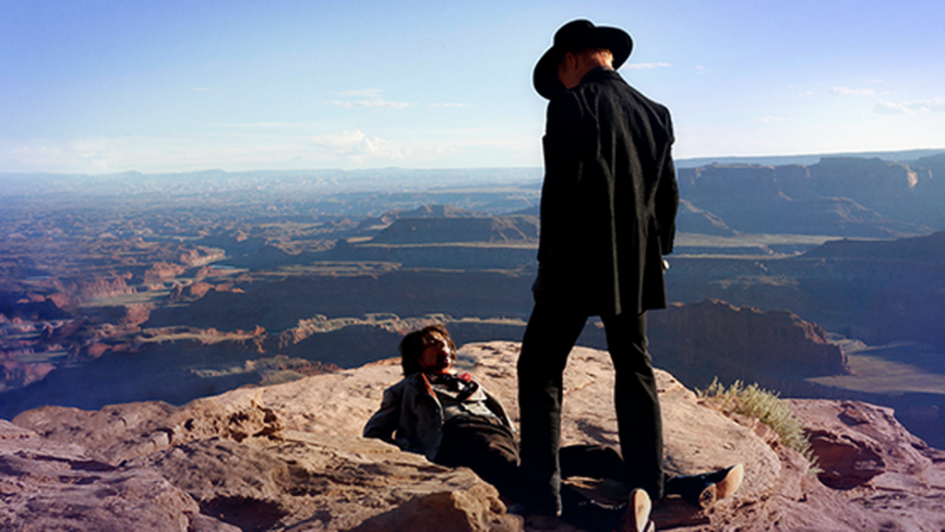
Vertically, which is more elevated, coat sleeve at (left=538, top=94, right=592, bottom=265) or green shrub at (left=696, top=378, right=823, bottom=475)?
coat sleeve at (left=538, top=94, right=592, bottom=265)

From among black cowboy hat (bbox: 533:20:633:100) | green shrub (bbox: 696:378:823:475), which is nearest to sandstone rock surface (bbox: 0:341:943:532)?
green shrub (bbox: 696:378:823:475)

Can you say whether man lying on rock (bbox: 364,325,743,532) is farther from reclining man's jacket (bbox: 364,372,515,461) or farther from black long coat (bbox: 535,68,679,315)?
black long coat (bbox: 535,68,679,315)

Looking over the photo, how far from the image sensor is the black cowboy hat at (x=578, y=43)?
6.35 feet

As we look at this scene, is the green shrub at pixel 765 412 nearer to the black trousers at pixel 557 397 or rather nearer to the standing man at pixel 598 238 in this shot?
the black trousers at pixel 557 397

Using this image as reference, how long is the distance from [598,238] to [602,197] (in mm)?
124

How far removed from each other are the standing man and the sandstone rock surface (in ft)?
0.93

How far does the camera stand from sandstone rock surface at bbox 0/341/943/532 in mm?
1556

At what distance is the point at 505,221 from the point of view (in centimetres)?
8544

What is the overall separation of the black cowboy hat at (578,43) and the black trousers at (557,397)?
83cm

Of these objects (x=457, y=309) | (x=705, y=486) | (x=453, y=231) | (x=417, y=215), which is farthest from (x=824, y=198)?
(x=705, y=486)

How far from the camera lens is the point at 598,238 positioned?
1760mm

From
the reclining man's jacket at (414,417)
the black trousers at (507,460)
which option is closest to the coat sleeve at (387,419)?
the reclining man's jacket at (414,417)

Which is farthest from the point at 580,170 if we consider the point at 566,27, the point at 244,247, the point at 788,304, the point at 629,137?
the point at 244,247

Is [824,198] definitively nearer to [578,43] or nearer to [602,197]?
[578,43]
